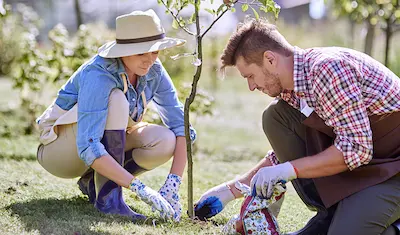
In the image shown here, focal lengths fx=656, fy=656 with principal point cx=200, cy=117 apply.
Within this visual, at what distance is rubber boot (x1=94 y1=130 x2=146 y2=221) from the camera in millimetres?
3072

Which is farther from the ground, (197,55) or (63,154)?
(197,55)

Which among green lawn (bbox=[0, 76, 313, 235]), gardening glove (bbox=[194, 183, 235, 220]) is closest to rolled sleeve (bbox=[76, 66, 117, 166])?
green lawn (bbox=[0, 76, 313, 235])

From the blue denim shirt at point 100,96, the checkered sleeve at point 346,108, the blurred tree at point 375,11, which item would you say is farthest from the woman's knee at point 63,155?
the blurred tree at point 375,11

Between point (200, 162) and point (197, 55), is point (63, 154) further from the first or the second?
point (200, 162)

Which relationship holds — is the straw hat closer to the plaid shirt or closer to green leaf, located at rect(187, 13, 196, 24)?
green leaf, located at rect(187, 13, 196, 24)

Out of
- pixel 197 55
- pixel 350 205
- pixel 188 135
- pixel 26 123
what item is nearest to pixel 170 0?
pixel 197 55

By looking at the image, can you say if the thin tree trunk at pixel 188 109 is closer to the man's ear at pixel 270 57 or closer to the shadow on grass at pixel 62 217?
the shadow on grass at pixel 62 217

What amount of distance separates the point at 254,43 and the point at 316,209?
86 cm

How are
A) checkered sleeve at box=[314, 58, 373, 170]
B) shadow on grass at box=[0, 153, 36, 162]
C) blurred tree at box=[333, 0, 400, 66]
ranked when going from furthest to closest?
blurred tree at box=[333, 0, 400, 66], shadow on grass at box=[0, 153, 36, 162], checkered sleeve at box=[314, 58, 373, 170]

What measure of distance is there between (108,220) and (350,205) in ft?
3.53

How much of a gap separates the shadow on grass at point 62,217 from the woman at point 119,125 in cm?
8

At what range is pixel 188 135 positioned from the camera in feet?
10.1

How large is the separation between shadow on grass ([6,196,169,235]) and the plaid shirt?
0.96 metres

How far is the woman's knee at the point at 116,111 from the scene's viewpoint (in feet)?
10.0
